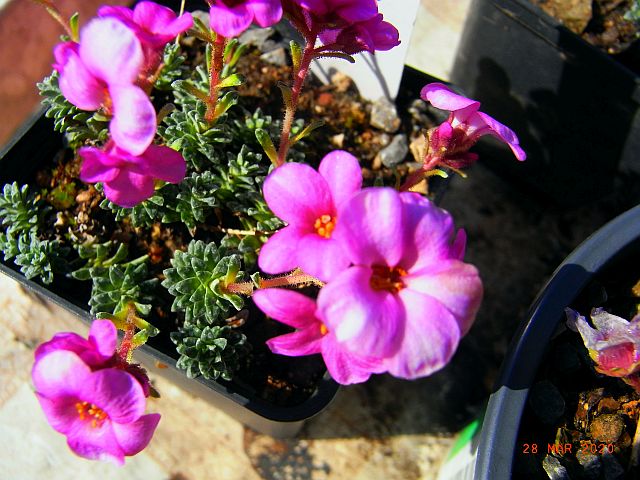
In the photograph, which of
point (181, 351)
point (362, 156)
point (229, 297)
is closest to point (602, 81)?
point (362, 156)

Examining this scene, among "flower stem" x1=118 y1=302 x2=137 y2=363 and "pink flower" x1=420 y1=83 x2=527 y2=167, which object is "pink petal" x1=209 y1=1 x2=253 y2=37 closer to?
"pink flower" x1=420 y1=83 x2=527 y2=167

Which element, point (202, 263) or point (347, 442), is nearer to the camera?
point (202, 263)

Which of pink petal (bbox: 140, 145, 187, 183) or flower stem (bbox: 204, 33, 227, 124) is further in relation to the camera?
flower stem (bbox: 204, 33, 227, 124)

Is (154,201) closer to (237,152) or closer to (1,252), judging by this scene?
(237,152)

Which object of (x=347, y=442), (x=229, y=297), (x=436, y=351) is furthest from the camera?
(x=347, y=442)

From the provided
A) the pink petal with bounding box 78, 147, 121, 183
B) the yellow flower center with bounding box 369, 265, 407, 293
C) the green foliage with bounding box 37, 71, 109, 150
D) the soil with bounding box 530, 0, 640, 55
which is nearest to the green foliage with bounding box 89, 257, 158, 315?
the green foliage with bounding box 37, 71, 109, 150

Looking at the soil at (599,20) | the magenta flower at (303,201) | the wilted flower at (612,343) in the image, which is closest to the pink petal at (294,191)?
the magenta flower at (303,201)

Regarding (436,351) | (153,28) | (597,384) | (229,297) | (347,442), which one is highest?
(153,28)
